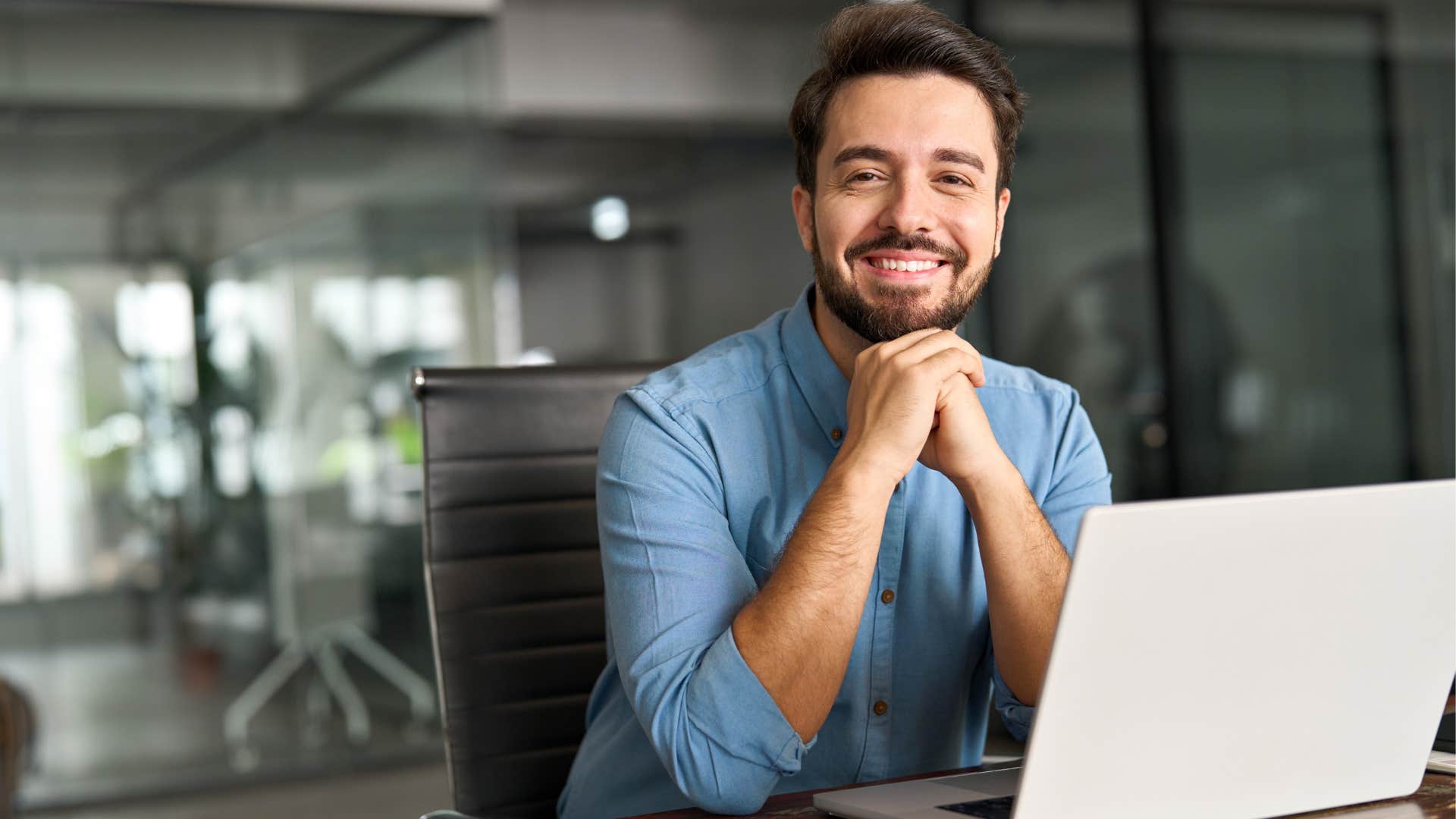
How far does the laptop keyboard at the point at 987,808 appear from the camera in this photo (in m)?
0.95

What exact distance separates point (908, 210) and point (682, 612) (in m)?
0.44

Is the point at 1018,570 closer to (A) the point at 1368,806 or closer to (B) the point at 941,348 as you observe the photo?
(B) the point at 941,348

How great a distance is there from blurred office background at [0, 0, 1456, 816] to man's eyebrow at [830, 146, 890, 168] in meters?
2.69

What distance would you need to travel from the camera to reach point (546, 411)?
5.56ft

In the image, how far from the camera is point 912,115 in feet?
4.47

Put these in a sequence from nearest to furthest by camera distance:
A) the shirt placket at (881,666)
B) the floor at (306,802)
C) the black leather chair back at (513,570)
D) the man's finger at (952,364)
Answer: the man's finger at (952,364) < the shirt placket at (881,666) < the black leather chair back at (513,570) < the floor at (306,802)

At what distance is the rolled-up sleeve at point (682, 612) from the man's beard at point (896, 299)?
0.70 feet

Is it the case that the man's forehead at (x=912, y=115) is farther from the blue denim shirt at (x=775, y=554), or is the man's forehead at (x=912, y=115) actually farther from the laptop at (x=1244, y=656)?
the laptop at (x=1244, y=656)

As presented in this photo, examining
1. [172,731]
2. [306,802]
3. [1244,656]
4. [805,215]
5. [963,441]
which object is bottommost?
[306,802]

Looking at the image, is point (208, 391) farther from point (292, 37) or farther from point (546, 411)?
point (546, 411)

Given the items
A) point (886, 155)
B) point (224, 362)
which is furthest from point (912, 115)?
point (224, 362)

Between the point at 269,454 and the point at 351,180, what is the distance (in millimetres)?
881

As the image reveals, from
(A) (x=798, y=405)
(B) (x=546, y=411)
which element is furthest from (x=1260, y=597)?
(B) (x=546, y=411)

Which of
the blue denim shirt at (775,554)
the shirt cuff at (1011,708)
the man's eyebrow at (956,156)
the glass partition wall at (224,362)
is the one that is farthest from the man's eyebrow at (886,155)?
the glass partition wall at (224,362)
